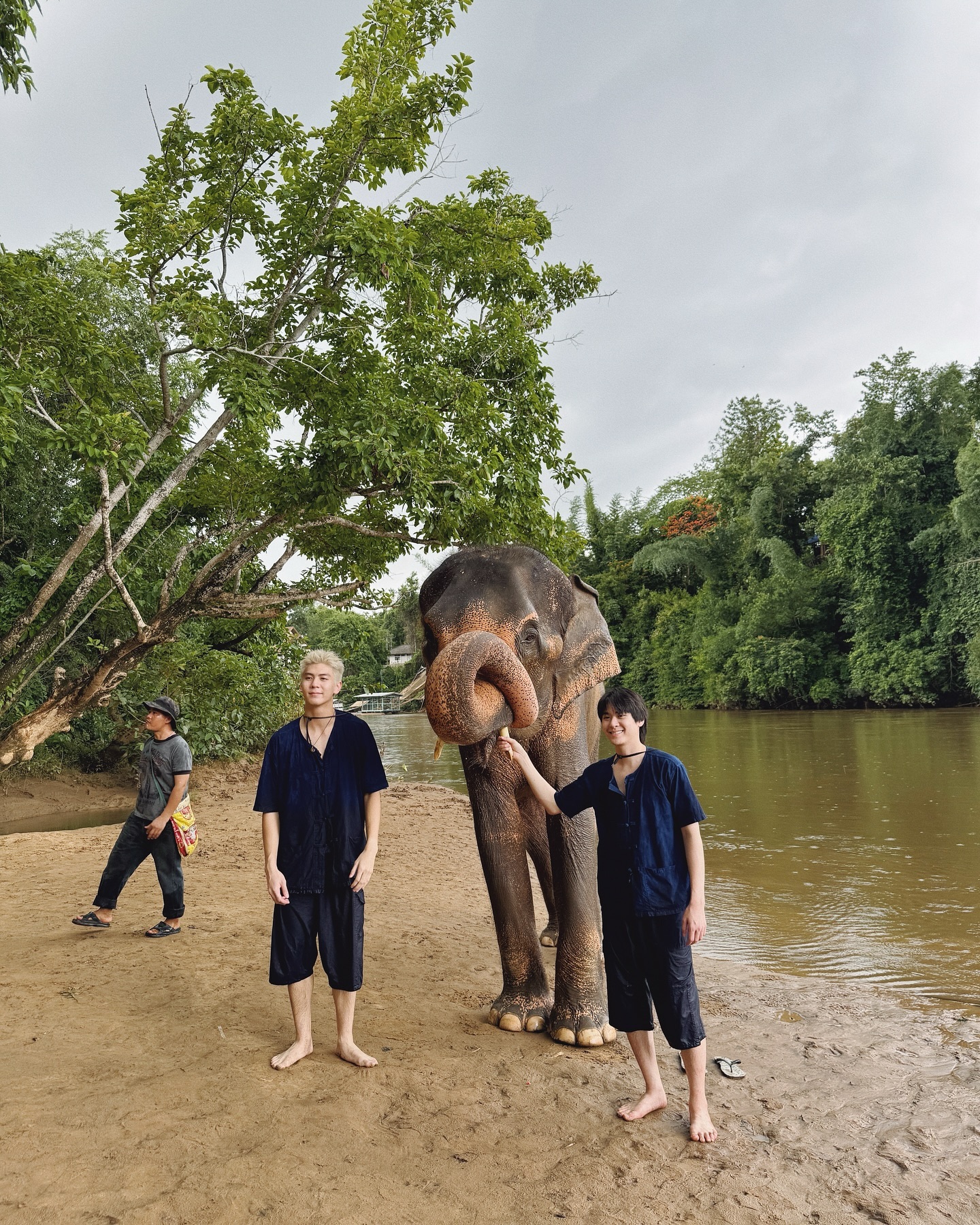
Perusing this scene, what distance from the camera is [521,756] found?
141 inches

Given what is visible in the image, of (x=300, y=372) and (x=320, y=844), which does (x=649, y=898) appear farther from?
(x=300, y=372)

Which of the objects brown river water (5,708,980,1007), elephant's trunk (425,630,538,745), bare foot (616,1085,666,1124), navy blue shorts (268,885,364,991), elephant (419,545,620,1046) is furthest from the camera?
brown river water (5,708,980,1007)

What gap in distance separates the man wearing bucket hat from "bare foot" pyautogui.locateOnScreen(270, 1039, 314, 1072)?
2286mm

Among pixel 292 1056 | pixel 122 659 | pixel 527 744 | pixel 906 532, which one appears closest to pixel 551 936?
pixel 527 744

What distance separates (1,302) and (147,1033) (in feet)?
21.0

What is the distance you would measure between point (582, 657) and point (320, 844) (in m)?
1.72

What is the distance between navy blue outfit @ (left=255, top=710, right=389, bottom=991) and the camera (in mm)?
3525

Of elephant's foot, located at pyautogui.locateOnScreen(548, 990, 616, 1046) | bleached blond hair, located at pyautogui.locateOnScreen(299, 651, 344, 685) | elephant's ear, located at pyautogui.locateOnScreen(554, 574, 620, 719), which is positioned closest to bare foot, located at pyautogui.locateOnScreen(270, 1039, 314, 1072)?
elephant's foot, located at pyautogui.locateOnScreen(548, 990, 616, 1046)

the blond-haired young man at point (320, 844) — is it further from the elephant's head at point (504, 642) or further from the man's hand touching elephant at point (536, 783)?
the man's hand touching elephant at point (536, 783)

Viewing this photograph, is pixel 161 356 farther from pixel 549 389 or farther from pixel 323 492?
pixel 549 389

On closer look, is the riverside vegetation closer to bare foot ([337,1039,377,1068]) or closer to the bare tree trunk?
the bare tree trunk

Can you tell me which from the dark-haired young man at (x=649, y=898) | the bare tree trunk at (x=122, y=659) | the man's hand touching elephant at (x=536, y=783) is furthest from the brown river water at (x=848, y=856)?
the bare tree trunk at (x=122, y=659)

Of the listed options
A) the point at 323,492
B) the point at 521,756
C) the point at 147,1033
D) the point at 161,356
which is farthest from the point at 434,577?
the point at 161,356

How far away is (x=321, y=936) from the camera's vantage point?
355cm
